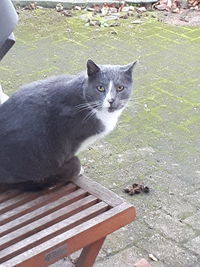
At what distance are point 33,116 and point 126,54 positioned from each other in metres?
2.87

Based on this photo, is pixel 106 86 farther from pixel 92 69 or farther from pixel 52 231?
pixel 52 231

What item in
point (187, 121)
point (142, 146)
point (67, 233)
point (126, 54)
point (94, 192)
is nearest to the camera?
point (67, 233)

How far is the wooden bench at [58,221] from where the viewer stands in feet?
7.15

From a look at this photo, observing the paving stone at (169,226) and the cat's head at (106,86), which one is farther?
the paving stone at (169,226)

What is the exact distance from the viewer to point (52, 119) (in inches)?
106

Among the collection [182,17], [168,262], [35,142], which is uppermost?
[35,142]

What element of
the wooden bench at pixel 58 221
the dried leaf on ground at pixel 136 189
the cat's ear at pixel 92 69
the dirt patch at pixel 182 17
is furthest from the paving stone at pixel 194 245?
the dirt patch at pixel 182 17

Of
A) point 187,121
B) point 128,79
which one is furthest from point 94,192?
point 187,121

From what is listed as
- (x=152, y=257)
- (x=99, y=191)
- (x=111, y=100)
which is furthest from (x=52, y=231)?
(x=152, y=257)

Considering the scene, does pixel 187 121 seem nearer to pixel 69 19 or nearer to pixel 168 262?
pixel 168 262

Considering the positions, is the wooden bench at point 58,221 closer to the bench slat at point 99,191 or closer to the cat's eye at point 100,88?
the bench slat at point 99,191

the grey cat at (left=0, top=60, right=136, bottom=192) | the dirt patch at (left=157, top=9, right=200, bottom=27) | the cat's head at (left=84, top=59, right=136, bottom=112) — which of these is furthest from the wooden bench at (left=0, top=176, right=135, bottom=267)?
the dirt patch at (left=157, top=9, right=200, bottom=27)

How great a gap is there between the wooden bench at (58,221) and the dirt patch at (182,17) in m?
3.83

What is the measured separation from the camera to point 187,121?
4312mm
